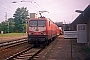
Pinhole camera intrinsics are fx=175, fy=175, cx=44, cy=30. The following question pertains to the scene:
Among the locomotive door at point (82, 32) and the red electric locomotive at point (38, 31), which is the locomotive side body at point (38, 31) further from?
the locomotive door at point (82, 32)

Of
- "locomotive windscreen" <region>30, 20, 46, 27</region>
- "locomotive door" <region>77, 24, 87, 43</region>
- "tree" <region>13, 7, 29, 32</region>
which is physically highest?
"tree" <region>13, 7, 29, 32</region>

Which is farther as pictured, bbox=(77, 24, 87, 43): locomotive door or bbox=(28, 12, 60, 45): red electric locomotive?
bbox=(77, 24, 87, 43): locomotive door

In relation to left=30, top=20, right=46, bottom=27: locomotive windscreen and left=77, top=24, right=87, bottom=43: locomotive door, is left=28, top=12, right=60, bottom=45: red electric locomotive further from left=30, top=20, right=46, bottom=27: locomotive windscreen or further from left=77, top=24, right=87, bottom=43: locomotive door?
left=77, top=24, right=87, bottom=43: locomotive door

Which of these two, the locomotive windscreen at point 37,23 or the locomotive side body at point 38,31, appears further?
the locomotive windscreen at point 37,23

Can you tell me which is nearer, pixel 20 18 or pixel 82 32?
pixel 82 32

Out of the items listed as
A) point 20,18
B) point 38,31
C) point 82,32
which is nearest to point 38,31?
point 38,31

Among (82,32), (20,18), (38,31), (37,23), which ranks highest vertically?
(20,18)

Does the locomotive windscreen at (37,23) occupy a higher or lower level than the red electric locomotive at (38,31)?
higher

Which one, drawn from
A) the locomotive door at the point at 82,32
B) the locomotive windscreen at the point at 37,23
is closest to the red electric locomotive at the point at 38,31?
the locomotive windscreen at the point at 37,23

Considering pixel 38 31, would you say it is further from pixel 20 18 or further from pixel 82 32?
pixel 20 18

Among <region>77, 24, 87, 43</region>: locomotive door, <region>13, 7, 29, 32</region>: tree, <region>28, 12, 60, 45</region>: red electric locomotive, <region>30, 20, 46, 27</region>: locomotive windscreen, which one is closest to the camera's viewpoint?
<region>28, 12, 60, 45</region>: red electric locomotive

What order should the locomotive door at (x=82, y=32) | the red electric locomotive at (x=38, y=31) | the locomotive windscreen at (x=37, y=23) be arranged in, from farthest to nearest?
the locomotive door at (x=82, y=32) → the locomotive windscreen at (x=37, y=23) → the red electric locomotive at (x=38, y=31)

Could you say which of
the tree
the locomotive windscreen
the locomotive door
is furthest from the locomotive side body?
the tree

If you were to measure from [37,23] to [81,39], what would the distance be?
567 cm
